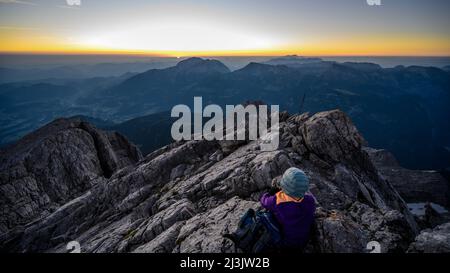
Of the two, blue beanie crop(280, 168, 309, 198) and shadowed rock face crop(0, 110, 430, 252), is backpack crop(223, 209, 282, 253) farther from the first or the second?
blue beanie crop(280, 168, 309, 198)

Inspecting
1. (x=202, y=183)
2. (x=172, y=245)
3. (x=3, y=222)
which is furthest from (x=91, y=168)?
(x=172, y=245)

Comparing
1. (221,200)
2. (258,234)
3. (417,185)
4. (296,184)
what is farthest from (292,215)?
(417,185)

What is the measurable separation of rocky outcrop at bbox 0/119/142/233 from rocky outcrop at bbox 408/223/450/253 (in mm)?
53325

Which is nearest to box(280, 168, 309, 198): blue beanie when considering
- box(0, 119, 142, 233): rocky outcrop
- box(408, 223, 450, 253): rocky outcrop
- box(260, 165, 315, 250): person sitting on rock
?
box(260, 165, 315, 250): person sitting on rock

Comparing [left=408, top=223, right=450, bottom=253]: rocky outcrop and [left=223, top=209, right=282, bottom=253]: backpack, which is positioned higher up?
[left=223, top=209, right=282, bottom=253]: backpack

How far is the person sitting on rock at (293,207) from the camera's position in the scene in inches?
477

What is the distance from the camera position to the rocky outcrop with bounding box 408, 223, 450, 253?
13.0m

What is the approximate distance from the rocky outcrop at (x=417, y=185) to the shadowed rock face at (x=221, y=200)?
111481 mm

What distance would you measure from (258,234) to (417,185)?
152 m

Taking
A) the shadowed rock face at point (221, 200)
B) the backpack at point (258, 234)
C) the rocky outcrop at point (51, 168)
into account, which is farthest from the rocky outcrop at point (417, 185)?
the backpack at point (258, 234)

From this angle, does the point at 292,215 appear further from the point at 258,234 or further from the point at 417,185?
the point at 417,185

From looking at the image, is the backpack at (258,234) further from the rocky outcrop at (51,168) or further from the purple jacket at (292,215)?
the rocky outcrop at (51,168)
